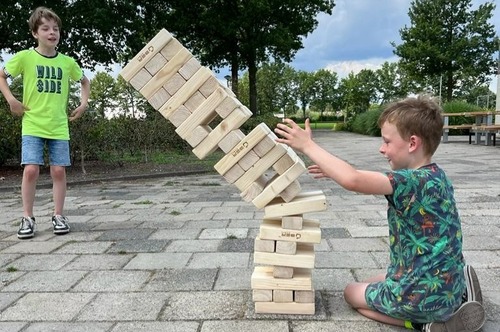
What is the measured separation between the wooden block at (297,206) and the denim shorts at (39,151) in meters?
2.48

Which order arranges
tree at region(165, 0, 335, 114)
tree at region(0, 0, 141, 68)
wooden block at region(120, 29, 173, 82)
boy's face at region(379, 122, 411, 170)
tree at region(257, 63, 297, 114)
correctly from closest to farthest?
1. boy's face at region(379, 122, 411, 170)
2. wooden block at region(120, 29, 173, 82)
3. tree at region(0, 0, 141, 68)
4. tree at region(165, 0, 335, 114)
5. tree at region(257, 63, 297, 114)

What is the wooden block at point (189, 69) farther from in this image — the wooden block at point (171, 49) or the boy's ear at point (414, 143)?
the boy's ear at point (414, 143)

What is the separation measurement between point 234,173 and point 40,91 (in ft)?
8.03

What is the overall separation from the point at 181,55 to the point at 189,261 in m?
1.50

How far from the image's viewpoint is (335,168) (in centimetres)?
185

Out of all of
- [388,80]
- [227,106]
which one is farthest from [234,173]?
[388,80]

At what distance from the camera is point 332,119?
64938 millimetres

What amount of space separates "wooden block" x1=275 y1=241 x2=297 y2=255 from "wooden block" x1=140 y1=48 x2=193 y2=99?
3.24ft

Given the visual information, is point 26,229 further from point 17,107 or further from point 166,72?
point 166,72

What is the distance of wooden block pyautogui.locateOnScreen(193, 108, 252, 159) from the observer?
83.4 inches

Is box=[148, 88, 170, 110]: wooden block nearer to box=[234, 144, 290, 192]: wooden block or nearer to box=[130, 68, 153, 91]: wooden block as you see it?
box=[130, 68, 153, 91]: wooden block

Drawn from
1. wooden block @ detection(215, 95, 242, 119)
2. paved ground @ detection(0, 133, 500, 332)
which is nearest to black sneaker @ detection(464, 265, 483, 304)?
paved ground @ detection(0, 133, 500, 332)

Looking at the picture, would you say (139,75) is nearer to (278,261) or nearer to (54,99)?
(278,261)

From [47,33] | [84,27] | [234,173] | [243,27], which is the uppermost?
[243,27]
